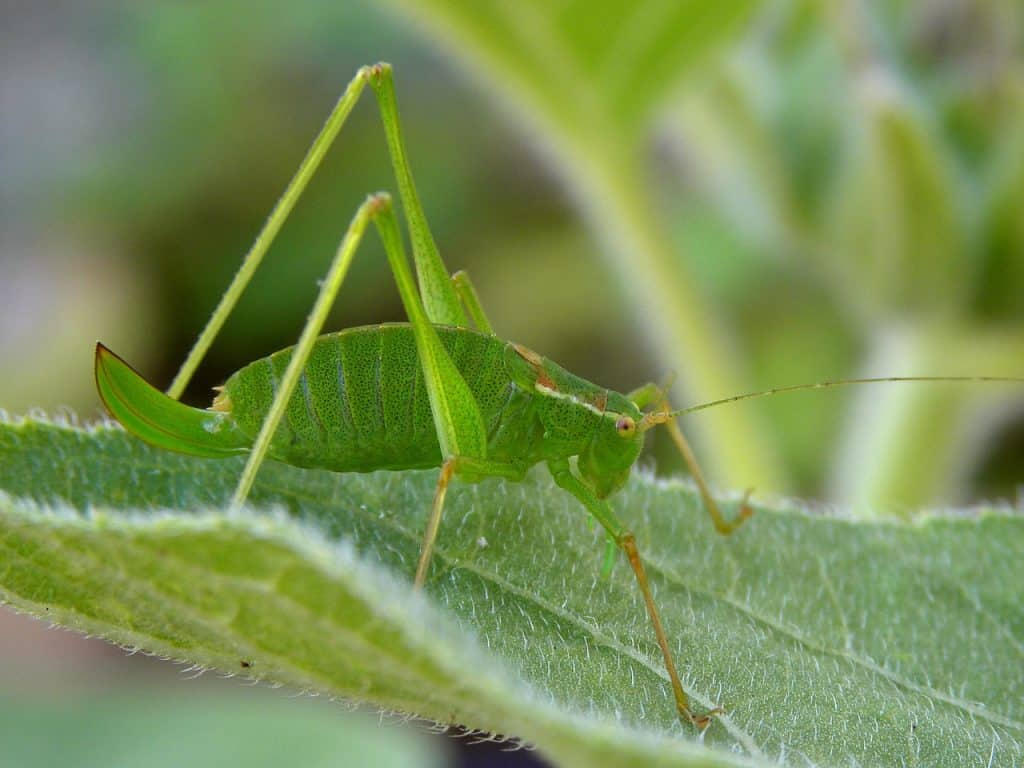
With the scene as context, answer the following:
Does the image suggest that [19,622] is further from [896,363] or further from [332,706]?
[896,363]

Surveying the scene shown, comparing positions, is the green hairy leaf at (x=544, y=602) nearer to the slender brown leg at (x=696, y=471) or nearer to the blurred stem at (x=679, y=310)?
the slender brown leg at (x=696, y=471)

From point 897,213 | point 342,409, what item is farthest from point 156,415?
point 897,213

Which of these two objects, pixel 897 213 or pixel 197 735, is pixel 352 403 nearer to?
pixel 897 213

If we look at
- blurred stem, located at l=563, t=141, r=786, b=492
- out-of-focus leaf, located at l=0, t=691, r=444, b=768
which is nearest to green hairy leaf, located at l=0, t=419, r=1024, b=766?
blurred stem, located at l=563, t=141, r=786, b=492

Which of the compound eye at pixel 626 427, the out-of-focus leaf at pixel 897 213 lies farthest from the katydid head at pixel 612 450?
the out-of-focus leaf at pixel 897 213

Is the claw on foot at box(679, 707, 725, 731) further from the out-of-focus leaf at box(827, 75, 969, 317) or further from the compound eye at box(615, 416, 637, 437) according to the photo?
the out-of-focus leaf at box(827, 75, 969, 317)

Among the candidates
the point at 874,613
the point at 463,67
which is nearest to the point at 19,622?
the point at 463,67
